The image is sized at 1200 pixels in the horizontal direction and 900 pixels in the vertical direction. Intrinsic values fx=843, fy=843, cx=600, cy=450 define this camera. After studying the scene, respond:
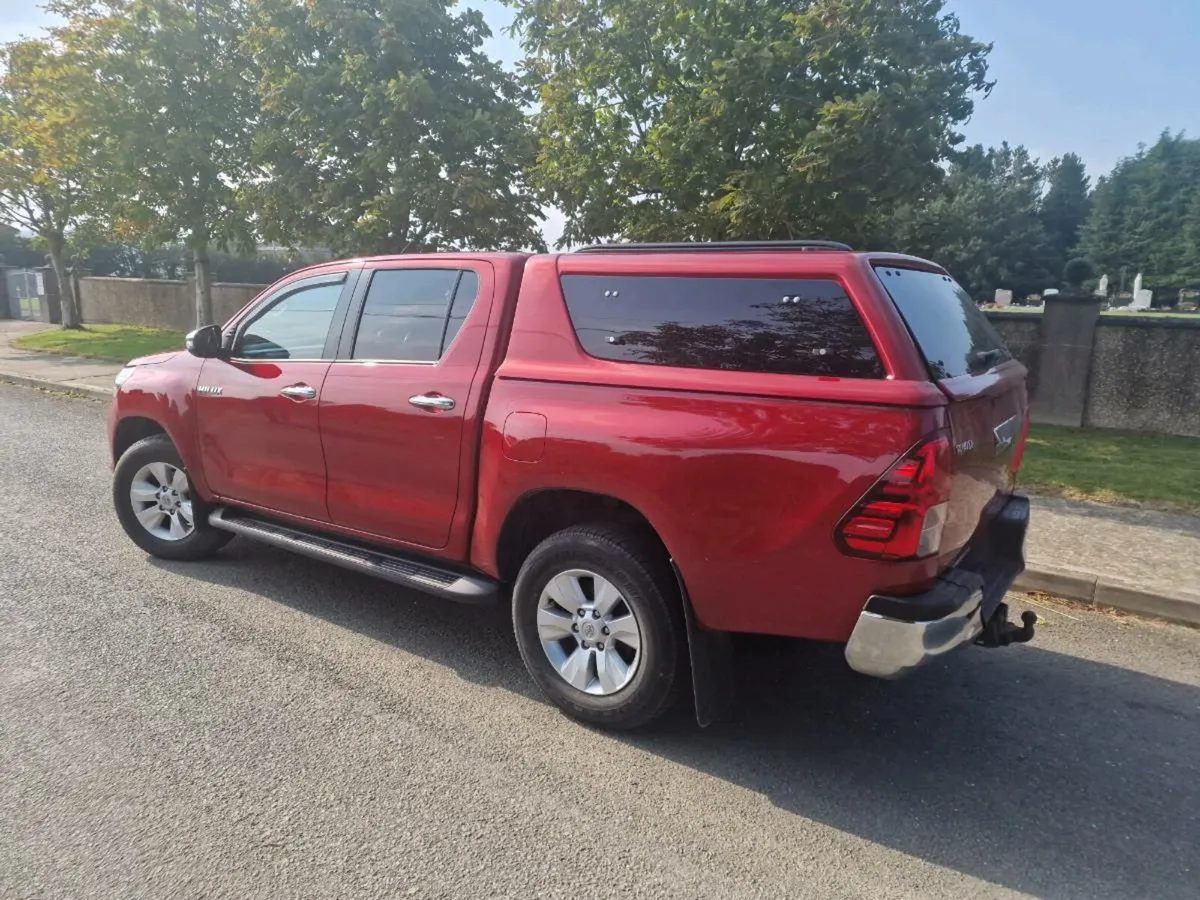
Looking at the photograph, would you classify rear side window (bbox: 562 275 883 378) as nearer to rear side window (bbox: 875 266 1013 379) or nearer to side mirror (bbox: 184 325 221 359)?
rear side window (bbox: 875 266 1013 379)

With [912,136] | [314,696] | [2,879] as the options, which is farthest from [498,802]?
[912,136]

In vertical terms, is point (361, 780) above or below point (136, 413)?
below

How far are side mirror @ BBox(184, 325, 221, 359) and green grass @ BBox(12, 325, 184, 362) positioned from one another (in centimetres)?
1212

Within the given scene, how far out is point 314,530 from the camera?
4469mm

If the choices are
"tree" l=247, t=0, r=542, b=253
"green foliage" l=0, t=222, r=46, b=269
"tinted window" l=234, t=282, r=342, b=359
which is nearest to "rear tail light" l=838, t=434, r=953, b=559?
"tinted window" l=234, t=282, r=342, b=359

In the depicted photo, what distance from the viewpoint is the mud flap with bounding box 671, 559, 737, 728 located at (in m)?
3.13

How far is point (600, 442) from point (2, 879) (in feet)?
7.55

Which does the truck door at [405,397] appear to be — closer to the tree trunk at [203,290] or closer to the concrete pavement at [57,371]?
the concrete pavement at [57,371]

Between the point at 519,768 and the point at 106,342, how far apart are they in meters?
18.7

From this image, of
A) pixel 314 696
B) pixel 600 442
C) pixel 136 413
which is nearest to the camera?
pixel 600 442

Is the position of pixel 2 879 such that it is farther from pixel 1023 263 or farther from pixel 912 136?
pixel 1023 263

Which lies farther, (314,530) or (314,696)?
(314,530)

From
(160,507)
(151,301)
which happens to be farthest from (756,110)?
(151,301)

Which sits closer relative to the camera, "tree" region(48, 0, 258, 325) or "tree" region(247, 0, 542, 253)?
"tree" region(247, 0, 542, 253)
